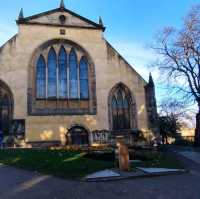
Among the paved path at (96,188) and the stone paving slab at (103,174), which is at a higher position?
the stone paving slab at (103,174)

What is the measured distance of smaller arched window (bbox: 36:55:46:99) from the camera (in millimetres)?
26906

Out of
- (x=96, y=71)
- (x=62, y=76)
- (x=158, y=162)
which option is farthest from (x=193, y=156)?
(x=62, y=76)

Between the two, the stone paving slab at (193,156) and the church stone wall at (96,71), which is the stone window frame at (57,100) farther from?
the stone paving slab at (193,156)

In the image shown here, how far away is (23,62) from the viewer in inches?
1064

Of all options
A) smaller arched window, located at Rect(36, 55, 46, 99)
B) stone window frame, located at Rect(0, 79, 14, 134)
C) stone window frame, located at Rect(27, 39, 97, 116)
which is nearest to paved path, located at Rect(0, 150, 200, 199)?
stone window frame, located at Rect(0, 79, 14, 134)

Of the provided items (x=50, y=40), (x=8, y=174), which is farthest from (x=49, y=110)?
(x=8, y=174)

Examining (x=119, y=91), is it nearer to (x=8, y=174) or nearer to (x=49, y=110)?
(x=49, y=110)

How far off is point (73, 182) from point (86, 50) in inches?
838

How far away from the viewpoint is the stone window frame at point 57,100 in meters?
26.3

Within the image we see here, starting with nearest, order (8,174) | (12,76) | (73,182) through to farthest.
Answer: (73,182) → (8,174) → (12,76)

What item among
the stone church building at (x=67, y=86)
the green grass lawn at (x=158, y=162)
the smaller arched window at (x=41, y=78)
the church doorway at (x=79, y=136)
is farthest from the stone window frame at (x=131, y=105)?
the green grass lawn at (x=158, y=162)

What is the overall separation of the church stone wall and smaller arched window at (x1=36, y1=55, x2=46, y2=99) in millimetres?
1029

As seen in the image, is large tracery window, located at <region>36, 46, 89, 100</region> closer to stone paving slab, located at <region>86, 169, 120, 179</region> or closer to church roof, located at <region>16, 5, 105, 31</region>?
church roof, located at <region>16, 5, 105, 31</region>

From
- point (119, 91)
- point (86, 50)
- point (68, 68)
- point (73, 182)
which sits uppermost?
point (86, 50)
